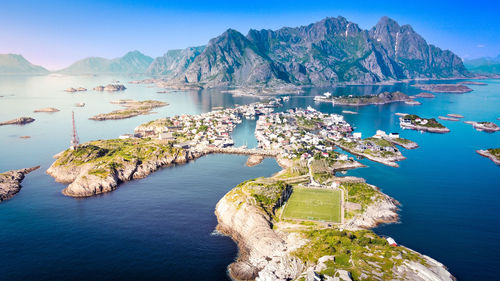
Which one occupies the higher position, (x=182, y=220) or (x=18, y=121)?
(x=18, y=121)

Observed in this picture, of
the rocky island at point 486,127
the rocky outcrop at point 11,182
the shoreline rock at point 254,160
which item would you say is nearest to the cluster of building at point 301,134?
the shoreline rock at point 254,160

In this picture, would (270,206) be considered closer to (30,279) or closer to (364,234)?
(364,234)

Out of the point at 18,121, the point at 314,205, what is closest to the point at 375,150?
the point at 314,205

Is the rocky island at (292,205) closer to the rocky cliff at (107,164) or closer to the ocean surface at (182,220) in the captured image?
the rocky cliff at (107,164)

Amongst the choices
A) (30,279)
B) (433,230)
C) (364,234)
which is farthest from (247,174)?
(30,279)

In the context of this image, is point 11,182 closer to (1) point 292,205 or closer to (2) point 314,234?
(1) point 292,205

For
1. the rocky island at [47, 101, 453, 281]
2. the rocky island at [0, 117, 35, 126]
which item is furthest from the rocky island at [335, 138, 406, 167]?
the rocky island at [0, 117, 35, 126]
